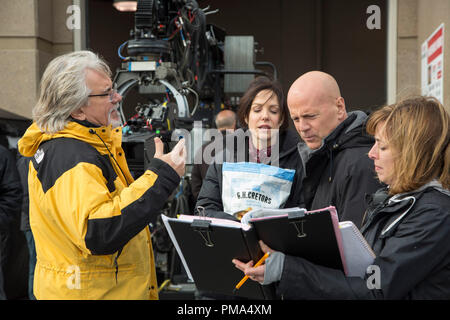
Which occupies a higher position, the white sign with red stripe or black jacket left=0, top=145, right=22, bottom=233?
the white sign with red stripe

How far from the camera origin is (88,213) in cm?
179

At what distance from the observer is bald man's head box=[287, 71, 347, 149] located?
235 centimetres

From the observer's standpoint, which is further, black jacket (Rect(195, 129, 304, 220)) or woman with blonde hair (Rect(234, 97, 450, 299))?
black jacket (Rect(195, 129, 304, 220))

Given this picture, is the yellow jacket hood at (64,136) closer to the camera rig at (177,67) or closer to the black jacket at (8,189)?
the camera rig at (177,67)

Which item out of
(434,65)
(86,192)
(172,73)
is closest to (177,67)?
(172,73)

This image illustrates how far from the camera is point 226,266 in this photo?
5.93 ft

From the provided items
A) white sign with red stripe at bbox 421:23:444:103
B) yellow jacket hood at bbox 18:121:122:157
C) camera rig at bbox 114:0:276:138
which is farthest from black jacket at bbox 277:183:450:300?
white sign with red stripe at bbox 421:23:444:103

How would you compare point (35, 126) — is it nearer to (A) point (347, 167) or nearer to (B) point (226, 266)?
(B) point (226, 266)

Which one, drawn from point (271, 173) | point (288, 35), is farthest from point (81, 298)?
point (288, 35)

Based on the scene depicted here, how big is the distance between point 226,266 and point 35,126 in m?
0.94

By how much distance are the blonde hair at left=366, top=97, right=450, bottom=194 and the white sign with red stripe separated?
2.86m

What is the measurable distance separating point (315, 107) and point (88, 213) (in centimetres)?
113

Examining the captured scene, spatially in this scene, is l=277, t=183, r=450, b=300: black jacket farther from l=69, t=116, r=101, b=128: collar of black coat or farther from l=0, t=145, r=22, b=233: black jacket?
l=0, t=145, r=22, b=233: black jacket

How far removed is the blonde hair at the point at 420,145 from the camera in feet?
5.40
